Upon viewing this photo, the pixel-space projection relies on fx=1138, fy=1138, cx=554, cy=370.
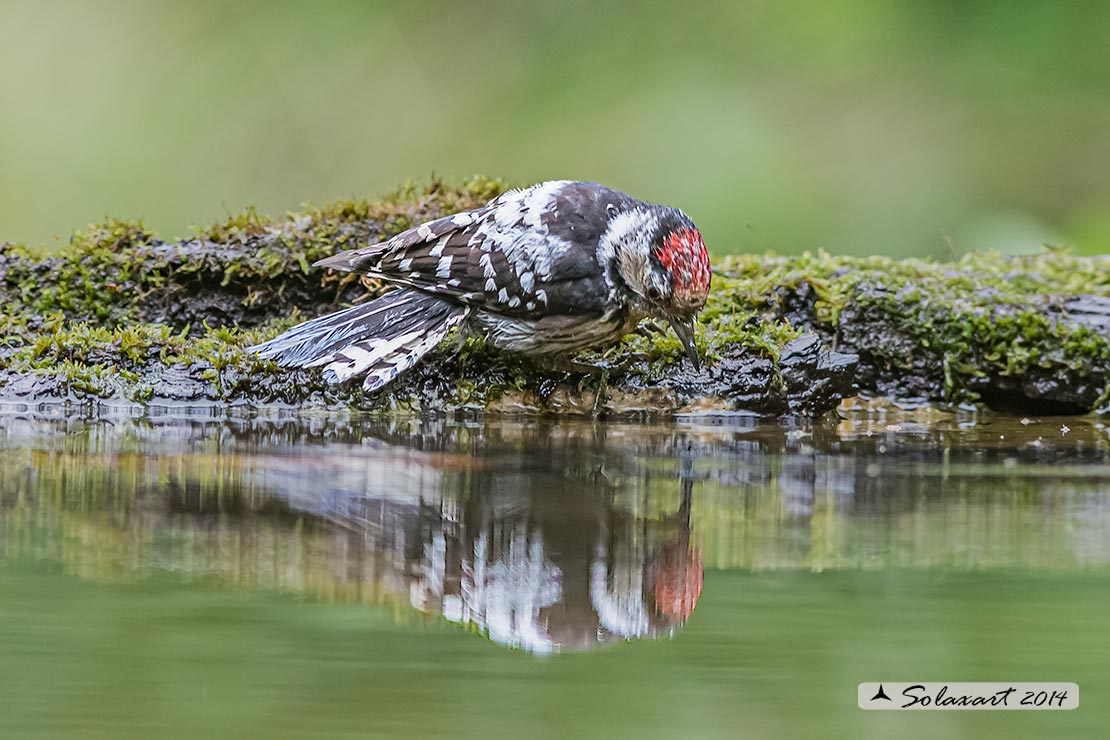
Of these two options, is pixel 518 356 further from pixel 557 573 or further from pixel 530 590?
pixel 530 590

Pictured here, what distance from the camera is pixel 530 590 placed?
220cm

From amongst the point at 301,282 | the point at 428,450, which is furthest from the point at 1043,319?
the point at 301,282

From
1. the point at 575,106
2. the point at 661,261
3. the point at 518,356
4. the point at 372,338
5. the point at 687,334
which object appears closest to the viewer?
the point at 661,261

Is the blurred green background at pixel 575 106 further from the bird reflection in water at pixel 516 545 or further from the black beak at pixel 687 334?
the bird reflection in water at pixel 516 545

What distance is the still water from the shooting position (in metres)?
1.66

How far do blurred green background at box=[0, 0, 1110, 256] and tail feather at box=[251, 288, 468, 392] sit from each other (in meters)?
4.20

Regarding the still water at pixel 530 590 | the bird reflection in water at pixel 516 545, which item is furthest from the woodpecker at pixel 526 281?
the bird reflection in water at pixel 516 545

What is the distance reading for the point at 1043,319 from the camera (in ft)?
17.2

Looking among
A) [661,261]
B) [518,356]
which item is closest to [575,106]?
[518,356]

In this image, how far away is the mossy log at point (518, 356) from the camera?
4789mm

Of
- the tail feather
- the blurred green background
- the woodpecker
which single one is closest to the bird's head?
the woodpecker

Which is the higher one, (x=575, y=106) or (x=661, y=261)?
(x=575, y=106)

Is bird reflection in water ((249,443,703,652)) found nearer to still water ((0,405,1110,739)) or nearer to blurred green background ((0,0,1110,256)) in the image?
still water ((0,405,1110,739))

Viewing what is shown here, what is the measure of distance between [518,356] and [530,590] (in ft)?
9.26
